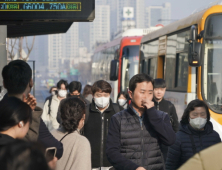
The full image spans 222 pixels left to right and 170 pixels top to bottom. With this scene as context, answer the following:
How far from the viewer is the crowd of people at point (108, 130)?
2.27 metres

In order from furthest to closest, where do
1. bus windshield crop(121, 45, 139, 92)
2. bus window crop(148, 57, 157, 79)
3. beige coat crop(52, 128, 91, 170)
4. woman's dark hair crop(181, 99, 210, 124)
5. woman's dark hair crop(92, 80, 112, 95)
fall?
bus windshield crop(121, 45, 139, 92) → bus window crop(148, 57, 157, 79) → woman's dark hair crop(92, 80, 112, 95) → woman's dark hair crop(181, 99, 210, 124) → beige coat crop(52, 128, 91, 170)

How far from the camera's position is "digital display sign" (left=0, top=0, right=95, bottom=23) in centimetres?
654

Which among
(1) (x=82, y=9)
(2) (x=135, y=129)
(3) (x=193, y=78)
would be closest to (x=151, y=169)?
(2) (x=135, y=129)

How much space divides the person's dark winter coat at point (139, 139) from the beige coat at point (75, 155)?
30 cm

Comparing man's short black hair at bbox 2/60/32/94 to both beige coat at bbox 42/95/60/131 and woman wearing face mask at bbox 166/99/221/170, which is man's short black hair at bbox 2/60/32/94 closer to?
woman wearing face mask at bbox 166/99/221/170

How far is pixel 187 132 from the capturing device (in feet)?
15.0

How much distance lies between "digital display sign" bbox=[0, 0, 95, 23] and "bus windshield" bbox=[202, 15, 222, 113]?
273cm

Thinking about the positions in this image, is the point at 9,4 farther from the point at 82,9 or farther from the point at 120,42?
the point at 120,42

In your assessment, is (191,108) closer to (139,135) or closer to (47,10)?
(139,135)

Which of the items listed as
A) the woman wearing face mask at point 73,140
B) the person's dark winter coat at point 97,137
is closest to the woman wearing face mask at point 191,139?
the person's dark winter coat at point 97,137

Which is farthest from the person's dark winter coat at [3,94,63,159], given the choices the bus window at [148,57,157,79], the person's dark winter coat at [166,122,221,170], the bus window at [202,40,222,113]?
the bus window at [148,57,157,79]

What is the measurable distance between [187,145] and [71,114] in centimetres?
145

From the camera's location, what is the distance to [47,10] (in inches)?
264

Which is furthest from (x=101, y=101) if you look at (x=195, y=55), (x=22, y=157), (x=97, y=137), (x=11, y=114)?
(x=22, y=157)
